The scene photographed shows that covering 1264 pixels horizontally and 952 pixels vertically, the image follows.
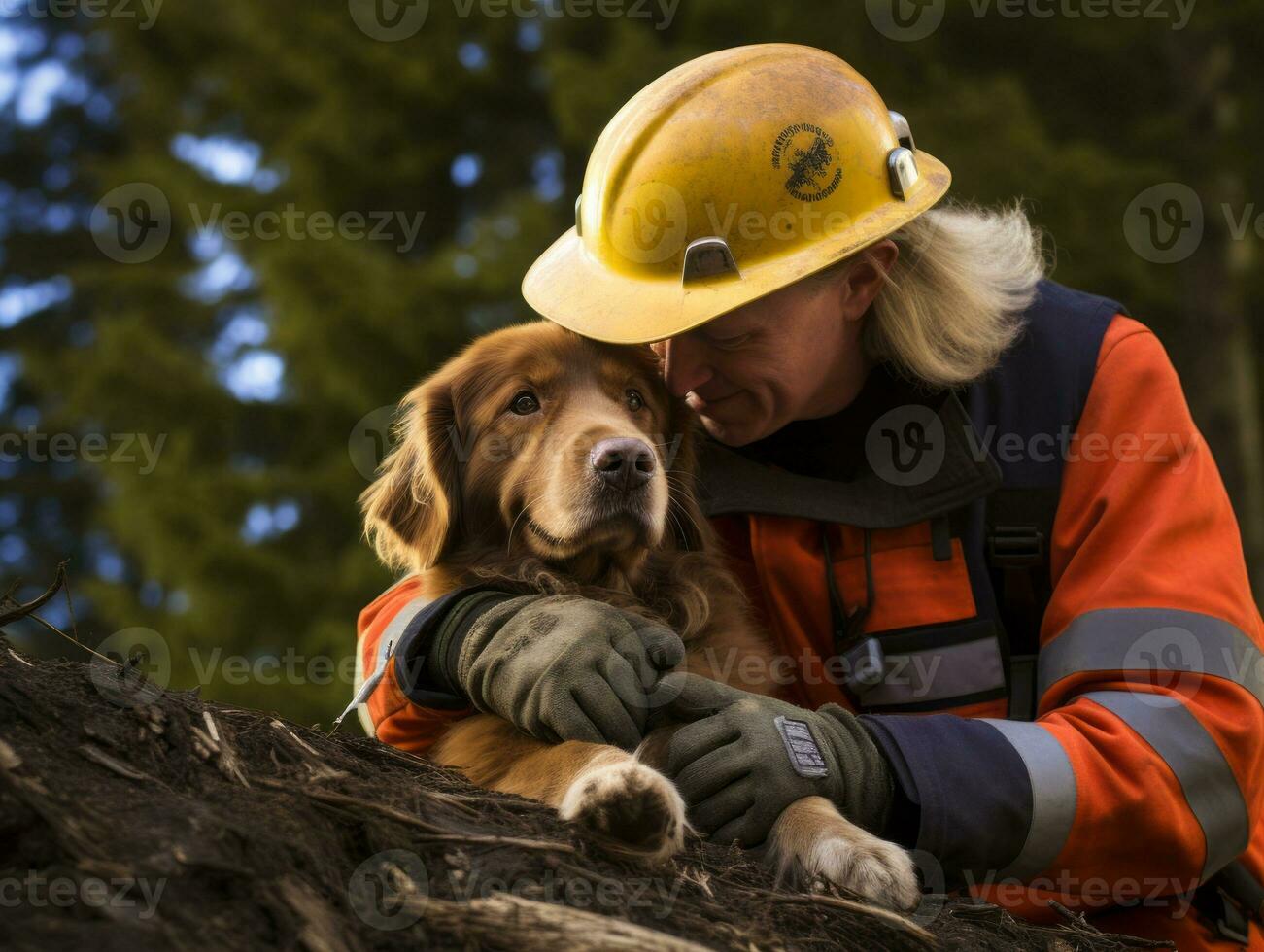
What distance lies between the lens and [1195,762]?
3.05 metres

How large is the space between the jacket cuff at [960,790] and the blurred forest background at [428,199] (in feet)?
19.3

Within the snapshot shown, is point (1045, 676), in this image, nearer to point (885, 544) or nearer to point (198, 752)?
point (885, 544)

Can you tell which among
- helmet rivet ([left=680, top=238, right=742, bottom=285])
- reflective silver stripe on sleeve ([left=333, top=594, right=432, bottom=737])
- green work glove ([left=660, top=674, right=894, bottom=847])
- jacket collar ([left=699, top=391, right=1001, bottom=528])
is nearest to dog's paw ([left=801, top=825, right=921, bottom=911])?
green work glove ([left=660, top=674, right=894, bottom=847])

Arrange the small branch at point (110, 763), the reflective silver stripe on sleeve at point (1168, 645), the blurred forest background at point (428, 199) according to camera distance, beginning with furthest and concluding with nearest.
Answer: the blurred forest background at point (428, 199) < the reflective silver stripe on sleeve at point (1168, 645) < the small branch at point (110, 763)

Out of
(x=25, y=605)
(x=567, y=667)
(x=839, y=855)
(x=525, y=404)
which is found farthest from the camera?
(x=525, y=404)

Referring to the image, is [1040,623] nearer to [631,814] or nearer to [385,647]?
[631,814]

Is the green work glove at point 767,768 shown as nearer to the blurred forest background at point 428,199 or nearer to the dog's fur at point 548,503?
the dog's fur at point 548,503

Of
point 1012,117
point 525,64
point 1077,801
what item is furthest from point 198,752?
point 525,64

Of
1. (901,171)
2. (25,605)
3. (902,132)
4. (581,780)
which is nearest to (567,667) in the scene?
(581,780)

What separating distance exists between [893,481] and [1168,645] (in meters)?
0.81

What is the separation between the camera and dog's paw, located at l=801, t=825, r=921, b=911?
2.66 metres

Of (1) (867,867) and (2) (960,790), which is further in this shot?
(2) (960,790)

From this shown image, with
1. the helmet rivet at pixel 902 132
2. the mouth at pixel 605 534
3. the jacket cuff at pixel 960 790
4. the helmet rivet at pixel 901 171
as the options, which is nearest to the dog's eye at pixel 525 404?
the mouth at pixel 605 534

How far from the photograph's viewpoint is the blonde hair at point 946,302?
12.0ft
